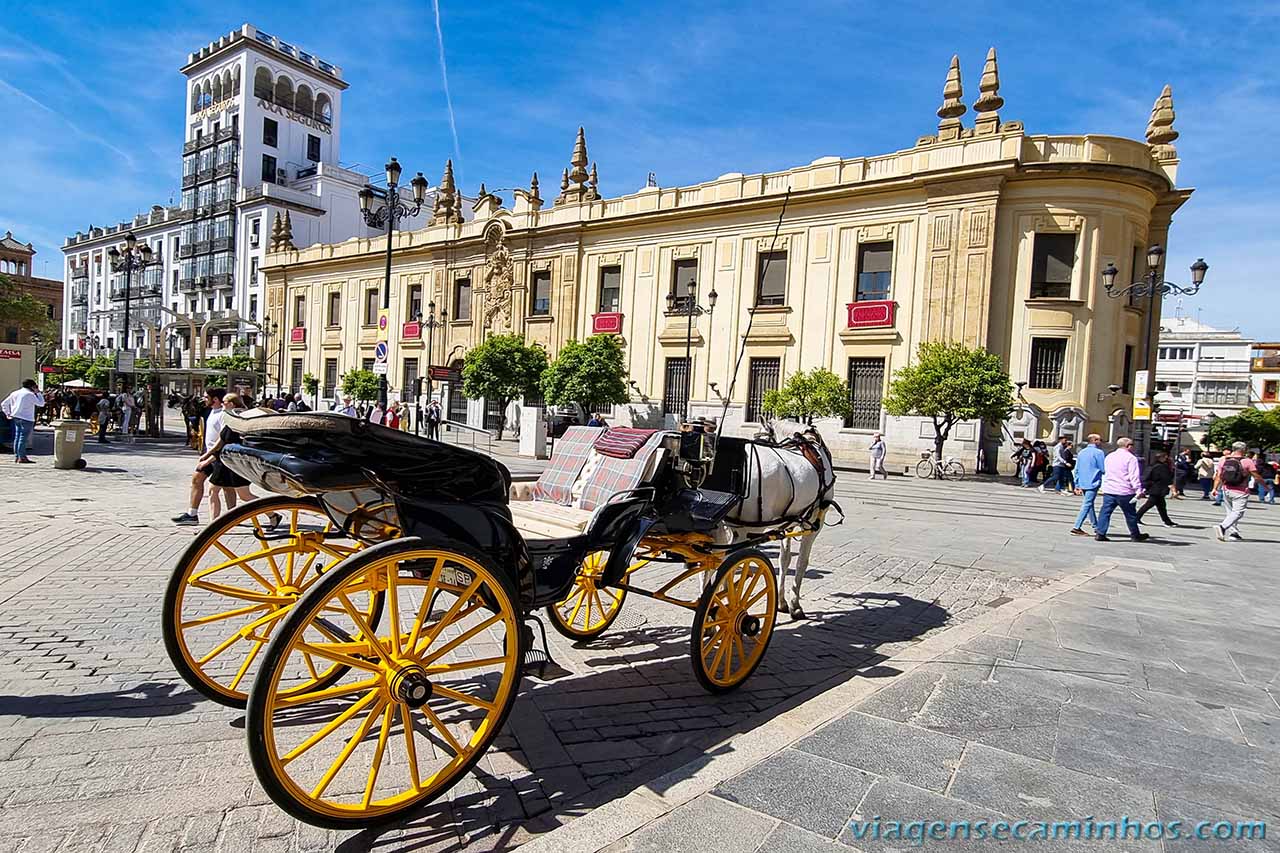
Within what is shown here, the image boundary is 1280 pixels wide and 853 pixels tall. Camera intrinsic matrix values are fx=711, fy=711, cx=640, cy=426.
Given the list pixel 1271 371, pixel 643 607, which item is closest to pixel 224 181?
pixel 643 607

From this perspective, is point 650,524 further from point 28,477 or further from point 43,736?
point 28,477

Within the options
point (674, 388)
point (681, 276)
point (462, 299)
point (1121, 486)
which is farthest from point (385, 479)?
point (462, 299)

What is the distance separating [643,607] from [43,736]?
3.91 metres

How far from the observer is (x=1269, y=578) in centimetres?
819

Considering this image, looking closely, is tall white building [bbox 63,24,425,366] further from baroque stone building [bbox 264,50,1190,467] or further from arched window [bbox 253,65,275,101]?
baroque stone building [bbox 264,50,1190,467]

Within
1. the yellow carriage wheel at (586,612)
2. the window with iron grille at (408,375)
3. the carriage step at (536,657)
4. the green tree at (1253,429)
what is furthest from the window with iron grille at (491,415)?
the green tree at (1253,429)

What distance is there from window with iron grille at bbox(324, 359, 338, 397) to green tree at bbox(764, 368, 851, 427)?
29.6 m

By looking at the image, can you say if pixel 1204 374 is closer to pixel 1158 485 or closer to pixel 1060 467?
pixel 1060 467

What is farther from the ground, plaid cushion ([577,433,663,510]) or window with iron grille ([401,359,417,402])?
window with iron grille ([401,359,417,402])

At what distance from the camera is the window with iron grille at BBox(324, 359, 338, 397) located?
43.9 metres

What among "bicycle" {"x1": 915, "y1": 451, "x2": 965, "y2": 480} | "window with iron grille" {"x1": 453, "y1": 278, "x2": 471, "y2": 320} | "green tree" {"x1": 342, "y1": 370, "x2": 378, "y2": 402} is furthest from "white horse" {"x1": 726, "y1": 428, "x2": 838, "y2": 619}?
"green tree" {"x1": 342, "y1": 370, "x2": 378, "y2": 402}

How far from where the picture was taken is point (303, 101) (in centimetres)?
6103

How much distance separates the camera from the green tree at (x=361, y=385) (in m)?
38.3

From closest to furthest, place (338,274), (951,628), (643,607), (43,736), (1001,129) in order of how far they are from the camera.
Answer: (43,736), (951,628), (643,607), (1001,129), (338,274)
